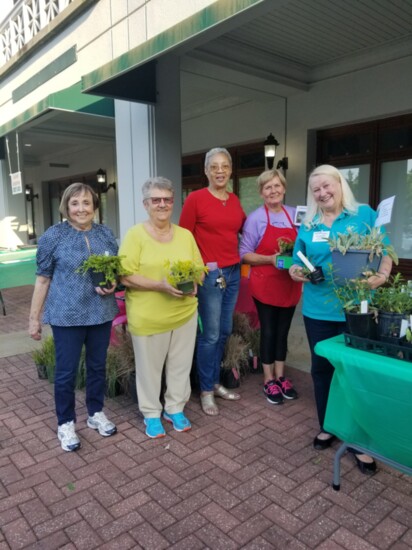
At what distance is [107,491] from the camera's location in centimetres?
253

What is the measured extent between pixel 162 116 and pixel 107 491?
400 cm

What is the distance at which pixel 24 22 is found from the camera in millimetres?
9484

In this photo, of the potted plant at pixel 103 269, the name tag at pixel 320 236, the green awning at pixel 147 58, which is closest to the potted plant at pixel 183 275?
the potted plant at pixel 103 269

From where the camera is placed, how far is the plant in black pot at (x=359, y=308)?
2090 millimetres

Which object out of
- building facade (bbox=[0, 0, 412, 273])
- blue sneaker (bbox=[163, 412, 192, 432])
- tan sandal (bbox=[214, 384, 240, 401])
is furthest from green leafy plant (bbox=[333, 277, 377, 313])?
building facade (bbox=[0, 0, 412, 273])

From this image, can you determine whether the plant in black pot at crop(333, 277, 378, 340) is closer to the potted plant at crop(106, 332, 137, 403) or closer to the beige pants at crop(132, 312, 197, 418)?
the beige pants at crop(132, 312, 197, 418)

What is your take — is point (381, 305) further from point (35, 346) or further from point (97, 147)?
point (97, 147)

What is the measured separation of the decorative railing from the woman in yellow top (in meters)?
6.86

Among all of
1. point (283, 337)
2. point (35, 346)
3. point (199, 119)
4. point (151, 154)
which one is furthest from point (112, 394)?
point (199, 119)

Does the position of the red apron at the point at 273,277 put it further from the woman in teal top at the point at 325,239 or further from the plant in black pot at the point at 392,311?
the plant in black pot at the point at 392,311

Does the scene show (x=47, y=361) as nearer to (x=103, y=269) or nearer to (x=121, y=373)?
(x=121, y=373)

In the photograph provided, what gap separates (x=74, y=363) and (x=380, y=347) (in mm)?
1951

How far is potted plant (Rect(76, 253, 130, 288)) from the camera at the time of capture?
2.73 m

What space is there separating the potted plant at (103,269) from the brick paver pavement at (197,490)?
1.19 metres
